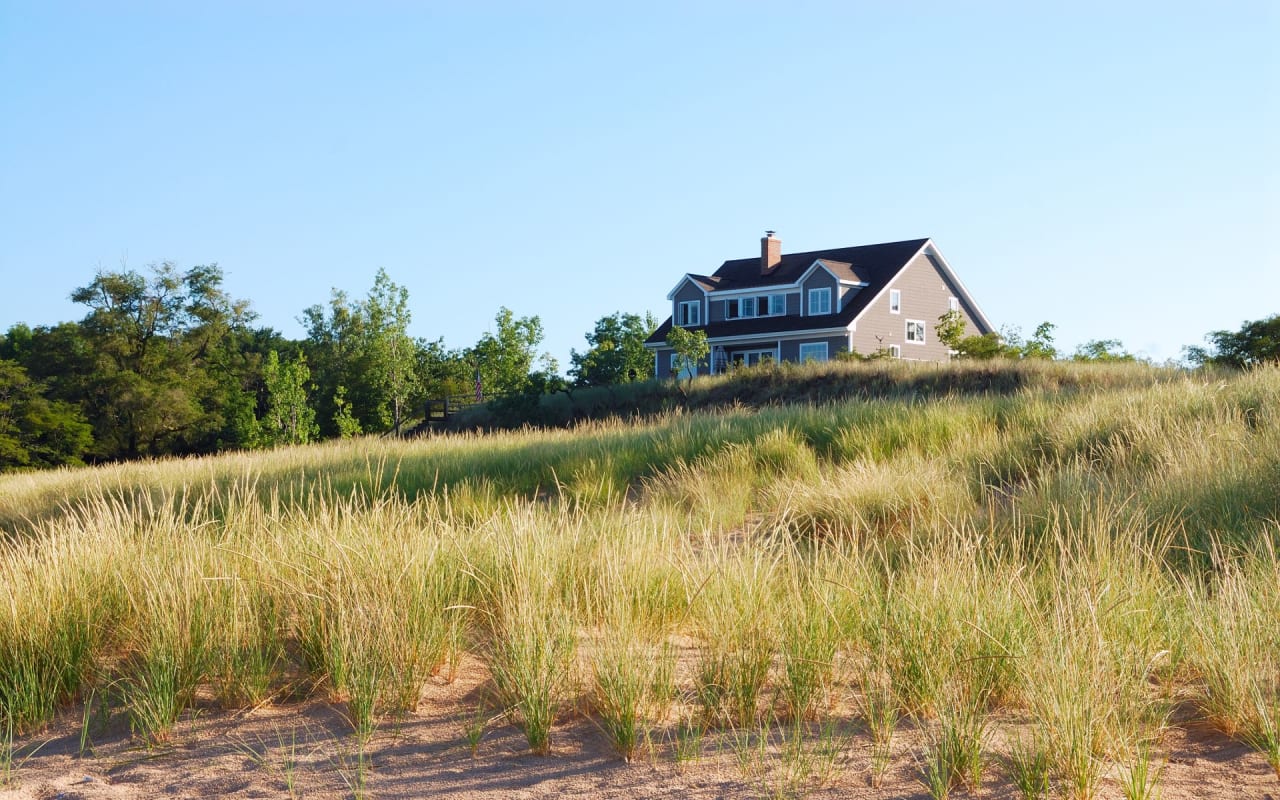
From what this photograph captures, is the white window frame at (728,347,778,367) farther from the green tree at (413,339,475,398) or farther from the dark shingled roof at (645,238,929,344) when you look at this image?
the green tree at (413,339,475,398)

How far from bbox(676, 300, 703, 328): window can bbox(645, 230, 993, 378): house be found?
0.04 meters

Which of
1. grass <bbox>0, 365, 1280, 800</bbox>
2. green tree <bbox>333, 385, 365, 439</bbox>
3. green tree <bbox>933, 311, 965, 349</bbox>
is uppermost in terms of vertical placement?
green tree <bbox>933, 311, 965, 349</bbox>

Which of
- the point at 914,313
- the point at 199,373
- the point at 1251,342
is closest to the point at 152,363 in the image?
the point at 199,373

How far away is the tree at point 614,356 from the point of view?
38531 millimetres

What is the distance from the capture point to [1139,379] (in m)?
17.5

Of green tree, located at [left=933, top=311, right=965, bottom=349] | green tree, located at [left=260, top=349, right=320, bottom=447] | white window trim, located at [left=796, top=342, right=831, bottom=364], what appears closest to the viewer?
green tree, located at [left=260, top=349, right=320, bottom=447]

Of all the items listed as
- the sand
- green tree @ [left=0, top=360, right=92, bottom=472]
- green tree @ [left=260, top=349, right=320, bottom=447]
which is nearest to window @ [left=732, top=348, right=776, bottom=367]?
green tree @ [left=260, top=349, right=320, bottom=447]

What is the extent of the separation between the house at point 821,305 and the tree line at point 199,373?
357 centimetres

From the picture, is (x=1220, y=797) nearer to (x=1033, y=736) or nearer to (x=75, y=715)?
(x=1033, y=736)

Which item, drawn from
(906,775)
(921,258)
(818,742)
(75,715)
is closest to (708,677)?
(818,742)

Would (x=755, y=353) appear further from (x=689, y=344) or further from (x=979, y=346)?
(x=979, y=346)

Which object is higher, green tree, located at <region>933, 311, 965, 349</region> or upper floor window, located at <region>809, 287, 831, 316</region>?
upper floor window, located at <region>809, 287, 831, 316</region>

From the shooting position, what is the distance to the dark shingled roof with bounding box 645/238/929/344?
40.5 metres

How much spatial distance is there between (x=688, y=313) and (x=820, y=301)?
658 cm
